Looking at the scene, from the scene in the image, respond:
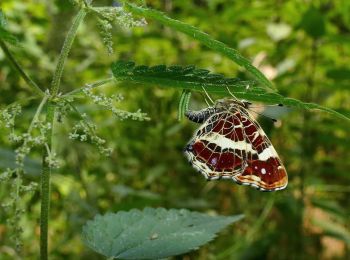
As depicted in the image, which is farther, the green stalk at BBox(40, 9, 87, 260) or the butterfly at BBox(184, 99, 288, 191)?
the butterfly at BBox(184, 99, 288, 191)

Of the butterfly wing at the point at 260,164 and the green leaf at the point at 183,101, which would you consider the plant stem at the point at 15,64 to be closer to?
the green leaf at the point at 183,101

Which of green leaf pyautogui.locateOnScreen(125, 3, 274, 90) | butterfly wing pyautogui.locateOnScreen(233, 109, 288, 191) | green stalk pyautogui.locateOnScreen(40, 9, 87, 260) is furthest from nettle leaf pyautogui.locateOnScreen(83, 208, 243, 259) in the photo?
green leaf pyautogui.locateOnScreen(125, 3, 274, 90)

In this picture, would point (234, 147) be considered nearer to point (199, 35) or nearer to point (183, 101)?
point (183, 101)

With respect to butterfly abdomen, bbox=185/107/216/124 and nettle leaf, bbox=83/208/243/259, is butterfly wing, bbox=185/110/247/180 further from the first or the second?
nettle leaf, bbox=83/208/243/259

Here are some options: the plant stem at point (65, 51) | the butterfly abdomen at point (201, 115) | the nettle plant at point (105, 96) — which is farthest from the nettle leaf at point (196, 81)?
the butterfly abdomen at point (201, 115)

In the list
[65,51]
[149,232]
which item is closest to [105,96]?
[65,51]

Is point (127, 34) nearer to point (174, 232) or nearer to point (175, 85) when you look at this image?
point (174, 232)
